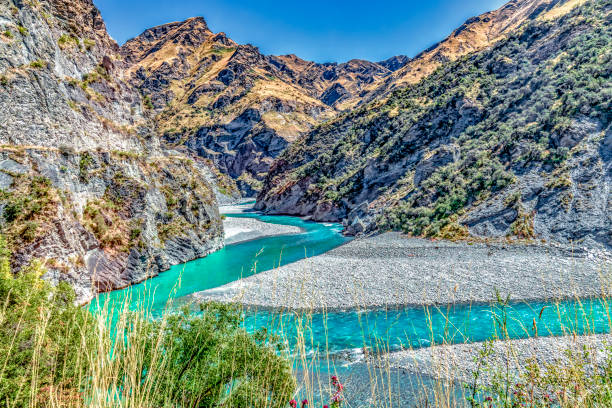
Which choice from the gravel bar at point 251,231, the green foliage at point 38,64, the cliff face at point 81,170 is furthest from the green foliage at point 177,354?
the gravel bar at point 251,231

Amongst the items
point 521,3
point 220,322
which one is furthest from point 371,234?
→ point 521,3

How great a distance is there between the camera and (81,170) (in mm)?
26922

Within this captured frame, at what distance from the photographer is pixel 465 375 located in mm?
12141

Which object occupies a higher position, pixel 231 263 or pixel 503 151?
pixel 503 151

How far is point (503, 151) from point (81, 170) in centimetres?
4494

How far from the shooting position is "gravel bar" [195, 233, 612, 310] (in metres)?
19.8

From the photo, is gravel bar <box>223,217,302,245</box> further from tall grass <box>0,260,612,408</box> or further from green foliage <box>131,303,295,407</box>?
green foliage <box>131,303,295,407</box>

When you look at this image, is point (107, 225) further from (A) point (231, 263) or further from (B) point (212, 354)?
(B) point (212, 354)

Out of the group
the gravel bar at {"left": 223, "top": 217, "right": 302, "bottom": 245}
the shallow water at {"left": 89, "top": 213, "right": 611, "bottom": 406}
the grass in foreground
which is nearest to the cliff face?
the shallow water at {"left": 89, "top": 213, "right": 611, "bottom": 406}

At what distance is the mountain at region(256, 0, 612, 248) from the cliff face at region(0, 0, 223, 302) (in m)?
27.5

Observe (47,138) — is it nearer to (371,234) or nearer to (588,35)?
(371,234)

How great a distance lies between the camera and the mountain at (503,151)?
28.3m

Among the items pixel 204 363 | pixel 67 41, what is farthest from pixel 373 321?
pixel 67 41

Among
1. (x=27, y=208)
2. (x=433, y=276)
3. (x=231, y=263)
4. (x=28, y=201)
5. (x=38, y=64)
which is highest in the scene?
(x=38, y=64)
